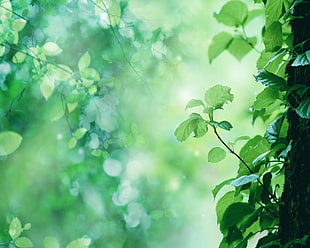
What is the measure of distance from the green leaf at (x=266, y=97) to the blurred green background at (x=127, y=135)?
0.59 metres

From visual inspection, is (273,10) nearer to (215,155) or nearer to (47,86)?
(215,155)

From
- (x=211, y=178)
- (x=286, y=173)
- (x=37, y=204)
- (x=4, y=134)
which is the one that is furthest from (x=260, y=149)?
(x=211, y=178)

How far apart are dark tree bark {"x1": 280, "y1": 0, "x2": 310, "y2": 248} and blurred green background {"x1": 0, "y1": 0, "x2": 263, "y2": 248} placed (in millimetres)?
593

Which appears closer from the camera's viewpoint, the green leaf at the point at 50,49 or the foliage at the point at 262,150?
the foliage at the point at 262,150

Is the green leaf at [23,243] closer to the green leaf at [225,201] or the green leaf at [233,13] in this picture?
the green leaf at [225,201]

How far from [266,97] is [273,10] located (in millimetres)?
141

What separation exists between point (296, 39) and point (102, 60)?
0.91 m

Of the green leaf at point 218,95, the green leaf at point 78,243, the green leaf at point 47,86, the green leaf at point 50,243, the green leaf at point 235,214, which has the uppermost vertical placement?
the green leaf at point 218,95

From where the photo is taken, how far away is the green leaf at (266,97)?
518 millimetres

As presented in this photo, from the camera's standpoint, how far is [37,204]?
4.30ft

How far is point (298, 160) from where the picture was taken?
48 centimetres

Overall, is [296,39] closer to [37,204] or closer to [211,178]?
[37,204]

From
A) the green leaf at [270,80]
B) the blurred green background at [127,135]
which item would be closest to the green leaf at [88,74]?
the blurred green background at [127,135]

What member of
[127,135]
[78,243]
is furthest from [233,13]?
[78,243]
